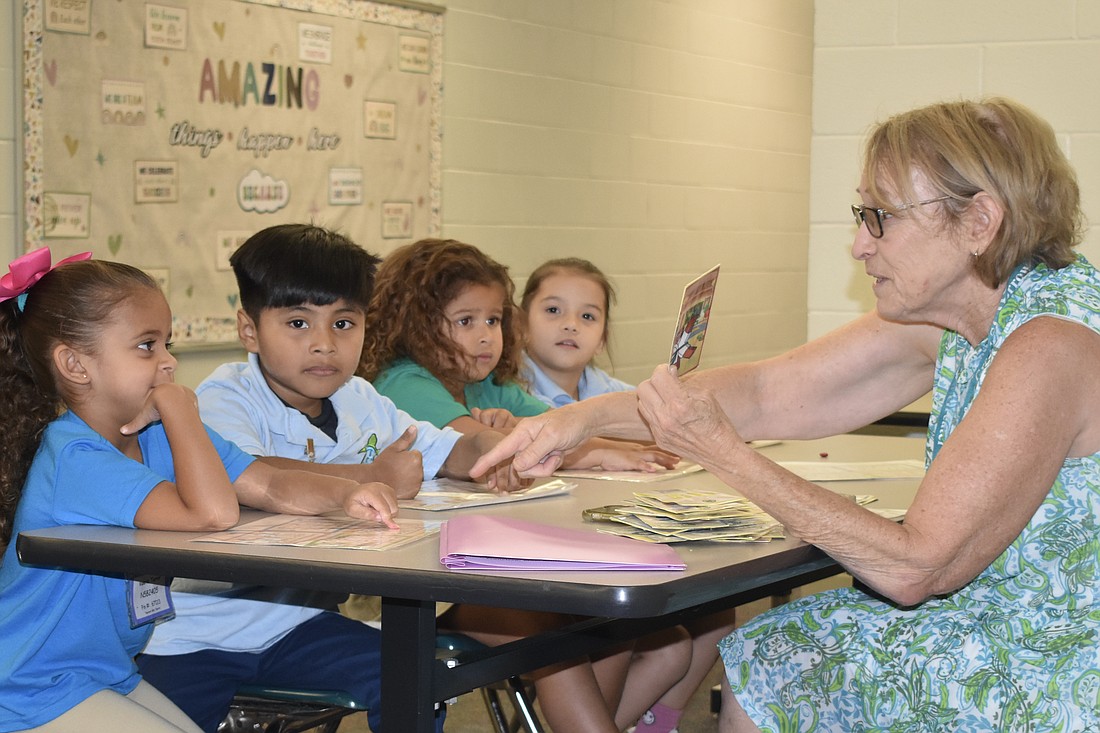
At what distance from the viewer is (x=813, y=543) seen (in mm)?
1685

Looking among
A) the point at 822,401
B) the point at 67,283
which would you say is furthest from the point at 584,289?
the point at 67,283

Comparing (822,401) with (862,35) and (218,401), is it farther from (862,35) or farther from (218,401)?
(862,35)

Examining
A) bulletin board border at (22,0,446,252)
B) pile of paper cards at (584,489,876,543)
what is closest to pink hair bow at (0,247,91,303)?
pile of paper cards at (584,489,876,543)

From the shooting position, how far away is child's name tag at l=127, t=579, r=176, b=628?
1.79 meters

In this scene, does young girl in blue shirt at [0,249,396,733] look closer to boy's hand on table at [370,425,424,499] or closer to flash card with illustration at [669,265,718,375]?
boy's hand on table at [370,425,424,499]

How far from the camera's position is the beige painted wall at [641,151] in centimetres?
464

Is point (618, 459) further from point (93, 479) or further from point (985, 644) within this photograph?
point (93, 479)

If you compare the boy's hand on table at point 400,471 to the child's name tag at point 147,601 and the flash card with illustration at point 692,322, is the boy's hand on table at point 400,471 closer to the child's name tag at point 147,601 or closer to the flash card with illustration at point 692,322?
the child's name tag at point 147,601

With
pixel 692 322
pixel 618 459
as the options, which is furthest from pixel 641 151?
pixel 692 322

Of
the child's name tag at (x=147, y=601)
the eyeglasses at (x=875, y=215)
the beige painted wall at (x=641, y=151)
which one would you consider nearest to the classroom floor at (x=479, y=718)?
the beige painted wall at (x=641, y=151)

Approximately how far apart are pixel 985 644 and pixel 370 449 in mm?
1181

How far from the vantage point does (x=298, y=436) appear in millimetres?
2357

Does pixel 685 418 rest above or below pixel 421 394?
above

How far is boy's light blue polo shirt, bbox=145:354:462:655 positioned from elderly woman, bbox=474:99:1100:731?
456 mm
